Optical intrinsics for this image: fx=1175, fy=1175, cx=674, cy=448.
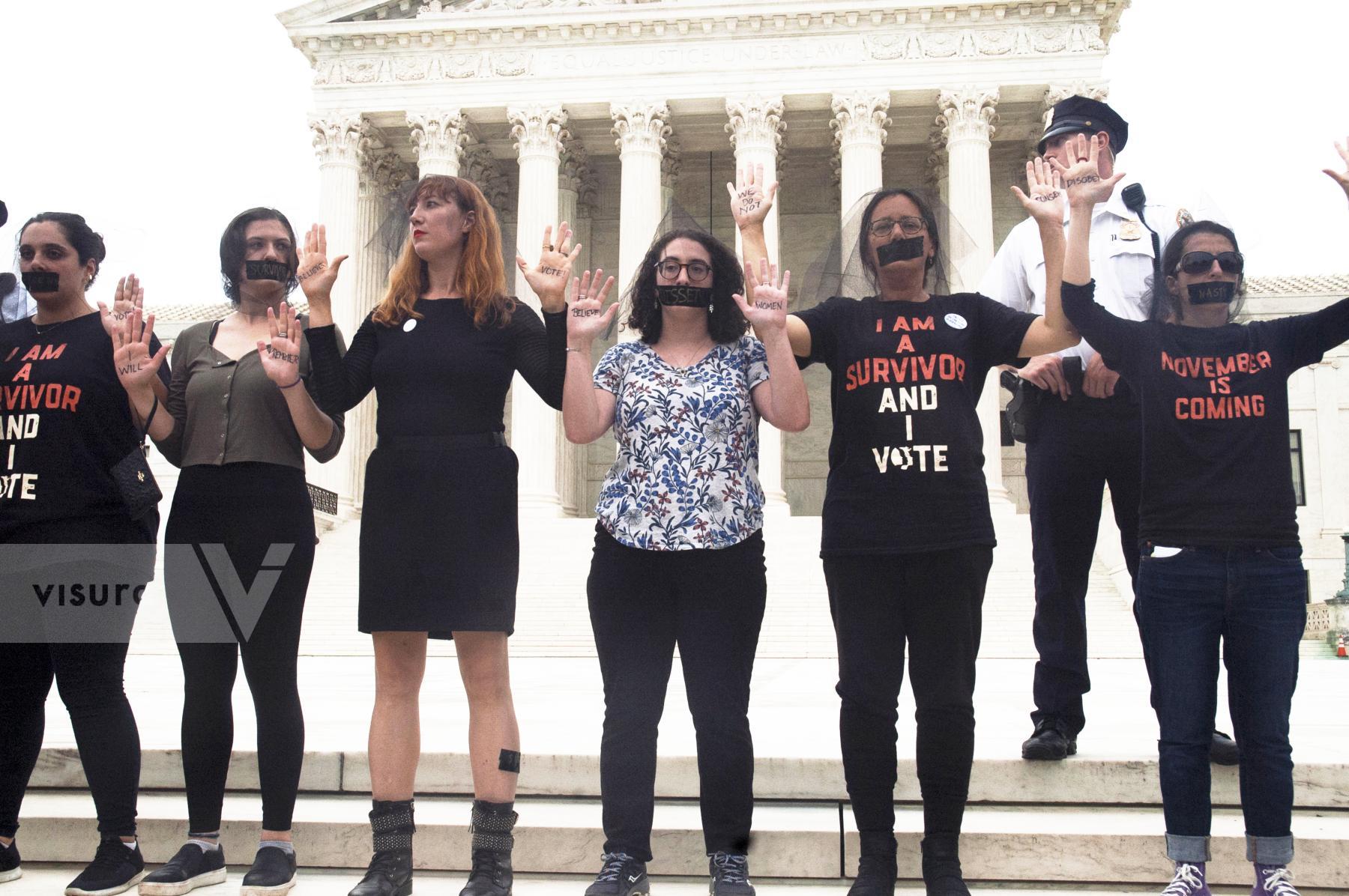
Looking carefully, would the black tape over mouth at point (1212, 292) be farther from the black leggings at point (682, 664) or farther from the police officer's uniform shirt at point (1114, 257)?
the black leggings at point (682, 664)

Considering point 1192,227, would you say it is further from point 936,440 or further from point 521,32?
point 521,32

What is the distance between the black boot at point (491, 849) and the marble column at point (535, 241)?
73.6ft

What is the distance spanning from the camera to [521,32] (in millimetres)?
29281

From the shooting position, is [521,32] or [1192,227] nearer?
[1192,227]

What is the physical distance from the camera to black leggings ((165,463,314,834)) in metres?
4.46

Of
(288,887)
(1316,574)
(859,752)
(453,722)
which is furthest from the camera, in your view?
(1316,574)

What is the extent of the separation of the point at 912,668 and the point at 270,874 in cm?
246

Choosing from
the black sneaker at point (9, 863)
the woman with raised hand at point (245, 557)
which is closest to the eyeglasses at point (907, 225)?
the woman with raised hand at point (245, 557)

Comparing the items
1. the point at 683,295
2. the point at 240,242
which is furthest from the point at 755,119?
the point at 683,295

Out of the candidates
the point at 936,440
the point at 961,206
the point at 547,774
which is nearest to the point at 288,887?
the point at 547,774

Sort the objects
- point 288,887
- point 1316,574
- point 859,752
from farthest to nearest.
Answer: point 1316,574 < point 288,887 < point 859,752

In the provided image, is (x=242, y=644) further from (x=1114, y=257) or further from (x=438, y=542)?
(x=1114, y=257)

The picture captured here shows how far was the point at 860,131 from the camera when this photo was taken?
1100 inches

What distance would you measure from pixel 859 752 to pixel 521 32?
1102 inches
